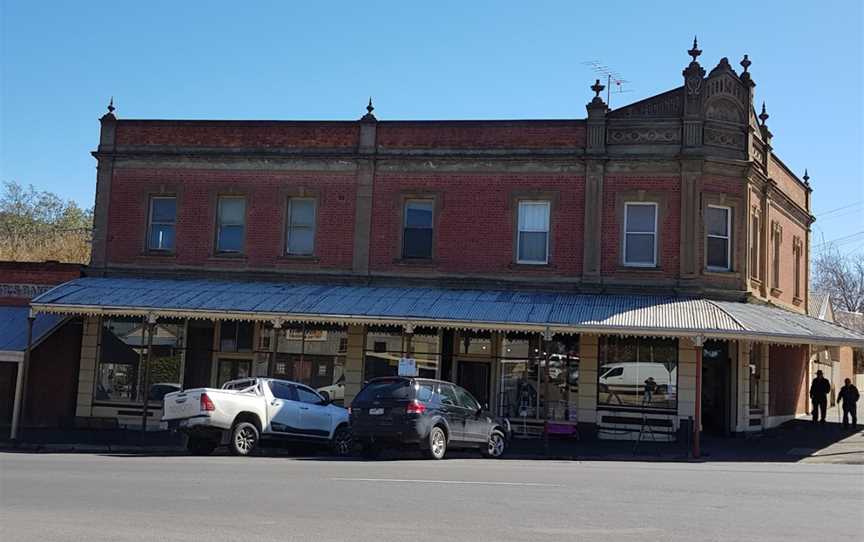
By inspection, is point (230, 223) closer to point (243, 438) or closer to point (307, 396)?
point (307, 396)

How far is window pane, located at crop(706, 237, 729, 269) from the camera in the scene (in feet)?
79.6

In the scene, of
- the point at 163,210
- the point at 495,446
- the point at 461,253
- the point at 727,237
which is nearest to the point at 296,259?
the point at 163,210

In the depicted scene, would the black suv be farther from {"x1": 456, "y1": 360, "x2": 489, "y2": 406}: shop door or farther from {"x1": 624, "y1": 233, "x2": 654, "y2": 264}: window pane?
{"x1": 624, "y1": 233, "x2": 654, "y2": 264}: window pane

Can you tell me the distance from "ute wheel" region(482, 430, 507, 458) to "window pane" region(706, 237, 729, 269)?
25.7 ft

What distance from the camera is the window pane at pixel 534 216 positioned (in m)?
24.9

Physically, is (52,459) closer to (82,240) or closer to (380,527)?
(380,527)

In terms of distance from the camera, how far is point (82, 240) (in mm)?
51188

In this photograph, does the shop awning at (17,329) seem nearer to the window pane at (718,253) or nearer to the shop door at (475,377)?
the shop door at (475,377)

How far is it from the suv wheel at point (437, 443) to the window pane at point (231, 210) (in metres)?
10.8

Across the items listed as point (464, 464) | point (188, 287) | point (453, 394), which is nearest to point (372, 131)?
point (188, 287)

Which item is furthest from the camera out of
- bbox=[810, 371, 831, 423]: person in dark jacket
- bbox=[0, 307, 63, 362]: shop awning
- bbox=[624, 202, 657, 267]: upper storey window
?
bbox=[810, 371, 831, 423]: person in dark jacket

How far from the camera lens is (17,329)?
82.7 ft

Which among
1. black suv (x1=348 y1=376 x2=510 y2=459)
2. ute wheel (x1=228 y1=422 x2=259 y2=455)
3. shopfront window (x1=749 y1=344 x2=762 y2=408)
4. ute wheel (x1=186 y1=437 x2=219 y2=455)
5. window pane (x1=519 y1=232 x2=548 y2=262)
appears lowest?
ute wheel (x1=186 y1=437 x2=219 y2=455)

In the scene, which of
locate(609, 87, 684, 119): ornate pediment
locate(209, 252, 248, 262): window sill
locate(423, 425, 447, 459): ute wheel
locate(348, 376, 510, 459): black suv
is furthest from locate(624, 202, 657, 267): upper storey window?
locate(209, 252, 248, 262): window sill
